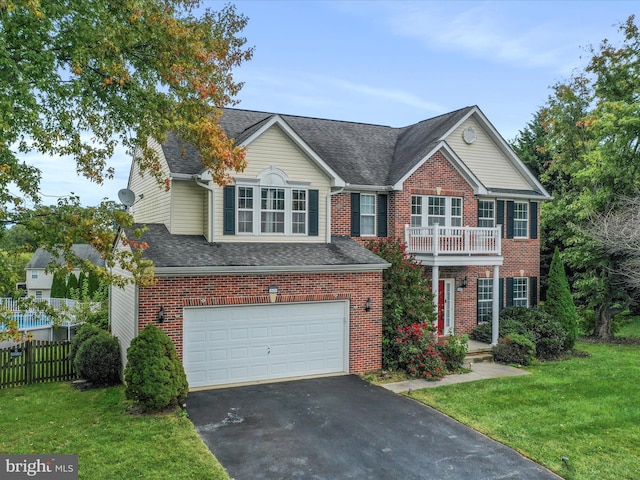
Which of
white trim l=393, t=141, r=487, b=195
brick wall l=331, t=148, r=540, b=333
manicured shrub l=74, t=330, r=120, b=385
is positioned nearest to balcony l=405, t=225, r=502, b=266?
brick wall l=331, t=148, r=540, b=333

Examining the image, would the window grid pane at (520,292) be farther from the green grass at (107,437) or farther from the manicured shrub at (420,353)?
the green grass at (107,437)

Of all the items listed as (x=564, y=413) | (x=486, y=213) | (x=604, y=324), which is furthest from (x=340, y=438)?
(x=604, y=324)

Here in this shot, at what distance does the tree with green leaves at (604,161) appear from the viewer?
21250mm

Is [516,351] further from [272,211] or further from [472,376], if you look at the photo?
[272,211]

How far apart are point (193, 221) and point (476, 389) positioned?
979 cm

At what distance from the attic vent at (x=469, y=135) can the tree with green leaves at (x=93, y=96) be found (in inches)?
424

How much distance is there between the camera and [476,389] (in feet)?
43.5

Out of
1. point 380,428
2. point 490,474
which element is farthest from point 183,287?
point 490,474

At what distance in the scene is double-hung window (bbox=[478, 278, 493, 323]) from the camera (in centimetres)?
1964

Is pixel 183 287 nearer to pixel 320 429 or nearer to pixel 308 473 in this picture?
pixel 320 429

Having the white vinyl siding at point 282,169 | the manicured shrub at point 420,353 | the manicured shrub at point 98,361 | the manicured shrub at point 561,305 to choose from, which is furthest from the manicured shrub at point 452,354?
the manicured shrub at point 98,361

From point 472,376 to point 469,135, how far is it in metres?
10.1

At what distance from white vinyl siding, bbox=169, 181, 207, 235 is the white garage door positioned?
126 inches

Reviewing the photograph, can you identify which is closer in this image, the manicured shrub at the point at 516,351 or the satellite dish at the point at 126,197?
the satellite dish at the point at 126,197
